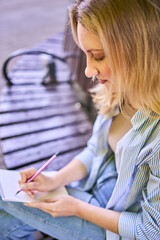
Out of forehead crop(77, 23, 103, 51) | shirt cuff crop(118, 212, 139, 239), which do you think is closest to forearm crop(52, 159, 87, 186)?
shirt cuff crop(118, 212, 139, 239)

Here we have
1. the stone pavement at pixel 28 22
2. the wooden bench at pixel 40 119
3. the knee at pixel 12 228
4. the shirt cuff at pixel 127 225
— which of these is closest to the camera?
the shirt cuff at pixel 127 225

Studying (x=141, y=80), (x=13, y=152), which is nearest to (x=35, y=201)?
(x=13, y=152)

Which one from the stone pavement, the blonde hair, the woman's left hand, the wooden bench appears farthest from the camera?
the stone pavement

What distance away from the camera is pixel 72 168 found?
60.2 inches

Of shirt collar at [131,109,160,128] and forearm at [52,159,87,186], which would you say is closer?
shirt collar at [131,109,160,128]

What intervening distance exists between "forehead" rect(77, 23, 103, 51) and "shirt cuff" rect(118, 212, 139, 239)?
72 centimetres

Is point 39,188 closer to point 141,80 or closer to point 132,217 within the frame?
point 132,217

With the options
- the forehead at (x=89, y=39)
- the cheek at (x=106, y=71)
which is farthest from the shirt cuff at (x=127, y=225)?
the forehead at (x=89, y=39)

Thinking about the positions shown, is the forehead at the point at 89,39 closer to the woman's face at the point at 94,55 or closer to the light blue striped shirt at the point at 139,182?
the woman's face at the point at 94,55

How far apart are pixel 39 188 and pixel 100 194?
0.33 m

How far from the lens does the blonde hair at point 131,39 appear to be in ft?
2.94

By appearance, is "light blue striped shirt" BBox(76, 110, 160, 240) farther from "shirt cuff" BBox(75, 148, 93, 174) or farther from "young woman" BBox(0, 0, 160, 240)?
"shirt cuff" BBox(75, 148, 93, 174)

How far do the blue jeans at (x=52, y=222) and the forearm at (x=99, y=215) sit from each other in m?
0.06

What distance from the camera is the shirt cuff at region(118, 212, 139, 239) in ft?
3.80
